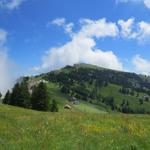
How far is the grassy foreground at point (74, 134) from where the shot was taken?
21906 mm

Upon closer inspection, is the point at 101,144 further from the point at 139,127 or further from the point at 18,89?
the point at 18,89

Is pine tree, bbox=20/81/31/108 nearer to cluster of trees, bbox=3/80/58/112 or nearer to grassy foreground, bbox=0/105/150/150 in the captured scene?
cluster of trees, bbox=3/80/58/112

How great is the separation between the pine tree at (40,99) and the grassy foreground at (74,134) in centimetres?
6879

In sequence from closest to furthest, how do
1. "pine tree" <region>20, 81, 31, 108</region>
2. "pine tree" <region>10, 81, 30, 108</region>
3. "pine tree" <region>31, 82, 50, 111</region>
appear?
1. "pine tree" <region>31, 82, 50, 111</region>
2. "pine tree" <region>20, 81, 31, 108</region>
3. "pine tree" <region>10, 81, 30, 108</region>

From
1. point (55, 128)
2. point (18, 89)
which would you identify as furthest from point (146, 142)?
point (18, 89)

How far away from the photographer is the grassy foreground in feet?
71.9

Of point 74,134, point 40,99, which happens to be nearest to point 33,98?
point 40,99

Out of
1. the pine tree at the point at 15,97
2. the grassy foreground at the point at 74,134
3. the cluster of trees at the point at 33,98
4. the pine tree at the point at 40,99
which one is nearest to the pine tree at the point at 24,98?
the cluster of trees at the point at 33,98

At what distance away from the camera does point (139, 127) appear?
92.7 feet

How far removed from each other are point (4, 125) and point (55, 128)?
160 inches

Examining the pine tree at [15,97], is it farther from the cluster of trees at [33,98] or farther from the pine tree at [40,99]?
the pine tree at [40,99]

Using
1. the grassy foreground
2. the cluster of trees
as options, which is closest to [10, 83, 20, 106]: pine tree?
the cluster of trees

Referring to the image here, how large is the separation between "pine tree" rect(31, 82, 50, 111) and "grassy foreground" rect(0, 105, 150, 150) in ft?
226

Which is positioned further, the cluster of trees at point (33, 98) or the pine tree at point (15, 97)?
the pine tree at point (15, 97)
